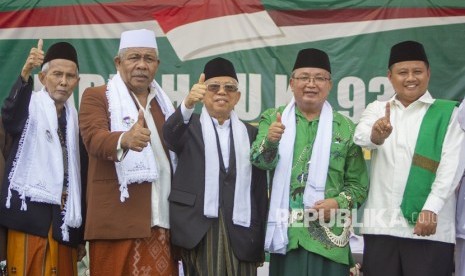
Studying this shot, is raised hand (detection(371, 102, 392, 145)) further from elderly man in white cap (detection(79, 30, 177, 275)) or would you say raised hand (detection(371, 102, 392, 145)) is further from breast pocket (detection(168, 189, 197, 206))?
elderly man in white cap (detection(79, 30, 177, 275))

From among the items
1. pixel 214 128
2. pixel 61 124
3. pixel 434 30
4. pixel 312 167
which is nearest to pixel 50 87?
pixel 61 124

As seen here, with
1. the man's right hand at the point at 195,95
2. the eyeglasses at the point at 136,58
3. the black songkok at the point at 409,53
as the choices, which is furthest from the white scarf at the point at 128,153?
the black songkok at the point at 409,53

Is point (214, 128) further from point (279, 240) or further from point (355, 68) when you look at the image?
point (355, 68)

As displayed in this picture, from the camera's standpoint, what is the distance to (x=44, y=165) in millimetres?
4395

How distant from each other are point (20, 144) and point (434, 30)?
3.72 m

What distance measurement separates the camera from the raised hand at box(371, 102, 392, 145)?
4062 millimetres

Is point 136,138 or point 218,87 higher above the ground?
point 218,87

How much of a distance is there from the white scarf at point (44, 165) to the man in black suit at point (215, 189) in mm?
639

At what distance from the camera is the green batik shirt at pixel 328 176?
13.8ft

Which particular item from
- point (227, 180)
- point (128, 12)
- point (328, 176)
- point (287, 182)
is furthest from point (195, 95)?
point (128, 12)

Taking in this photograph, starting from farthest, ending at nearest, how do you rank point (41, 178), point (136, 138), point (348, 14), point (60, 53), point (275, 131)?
1. point (348, 14)
2. point (60, 53)
3. point (41, 178)
4. point (275, 131)
5. point (136, 138)

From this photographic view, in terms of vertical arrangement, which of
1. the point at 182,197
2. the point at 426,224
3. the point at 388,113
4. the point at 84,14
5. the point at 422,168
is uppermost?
the point at 84,14

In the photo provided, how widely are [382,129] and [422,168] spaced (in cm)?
38

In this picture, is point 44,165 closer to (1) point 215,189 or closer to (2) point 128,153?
(2) point 128,153
